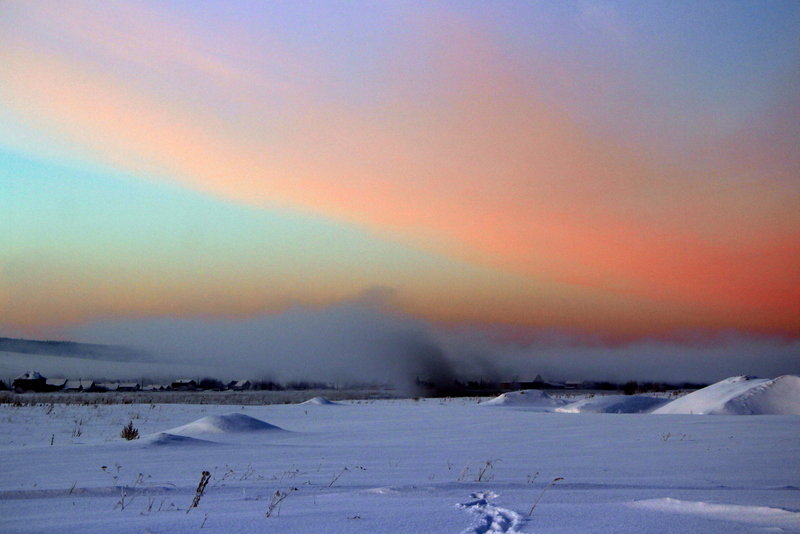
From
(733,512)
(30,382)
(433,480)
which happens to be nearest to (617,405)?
(433,480)

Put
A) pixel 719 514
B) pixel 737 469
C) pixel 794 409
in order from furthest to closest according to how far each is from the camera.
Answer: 1. pixel 794 409
2. pixel 737 469
3. pixel 719 514

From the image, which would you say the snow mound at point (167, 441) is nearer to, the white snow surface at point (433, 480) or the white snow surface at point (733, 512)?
the white snow surface at point (433, 480)

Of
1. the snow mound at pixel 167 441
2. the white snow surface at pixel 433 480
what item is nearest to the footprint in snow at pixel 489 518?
the white snow surface at pixel 433 480

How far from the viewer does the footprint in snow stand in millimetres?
3297

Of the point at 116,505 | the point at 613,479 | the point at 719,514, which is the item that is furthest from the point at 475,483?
the point at 116,505

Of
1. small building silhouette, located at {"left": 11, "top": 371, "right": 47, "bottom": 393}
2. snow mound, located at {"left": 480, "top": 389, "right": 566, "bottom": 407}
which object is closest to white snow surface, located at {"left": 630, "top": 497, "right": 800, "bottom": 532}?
snow mound, located at {"left": 480, "top": 389, "right": 566, "bottom": 407}

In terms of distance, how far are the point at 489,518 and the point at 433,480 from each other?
78.8 inches

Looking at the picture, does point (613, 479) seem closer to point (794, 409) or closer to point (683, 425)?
point (683, 425)

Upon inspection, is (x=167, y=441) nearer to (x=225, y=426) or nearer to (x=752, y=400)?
(x=225, y=426)

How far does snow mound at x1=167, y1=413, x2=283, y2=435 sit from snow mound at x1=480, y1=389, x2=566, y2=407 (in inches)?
422

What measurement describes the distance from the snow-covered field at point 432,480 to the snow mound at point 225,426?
0.05m

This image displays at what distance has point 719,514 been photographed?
3865mm

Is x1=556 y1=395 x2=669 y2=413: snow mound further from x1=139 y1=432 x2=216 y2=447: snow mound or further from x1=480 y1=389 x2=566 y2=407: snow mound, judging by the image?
x1=139 y1=432 x2=216 y2=447: snow mound

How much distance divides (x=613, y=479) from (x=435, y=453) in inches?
117
